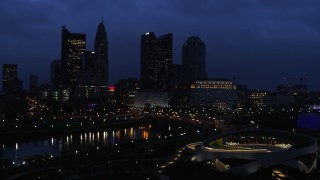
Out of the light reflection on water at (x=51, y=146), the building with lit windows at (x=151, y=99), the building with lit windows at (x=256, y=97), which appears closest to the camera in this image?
the light reflection on water at (x=51, y=146)

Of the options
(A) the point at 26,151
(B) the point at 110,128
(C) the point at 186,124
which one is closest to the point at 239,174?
(A) the point at 26,151

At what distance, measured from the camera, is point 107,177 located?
82.7 ft

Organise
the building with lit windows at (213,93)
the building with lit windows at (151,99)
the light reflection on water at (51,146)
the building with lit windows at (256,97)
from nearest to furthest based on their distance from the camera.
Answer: the light reflection on water at (51,146) → the building with lit windows at (213,93) → the building with lit windows at (151,99) → the building with lit windows at (256,97)

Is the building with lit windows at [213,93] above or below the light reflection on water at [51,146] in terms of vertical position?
above

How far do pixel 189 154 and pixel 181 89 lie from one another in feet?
482

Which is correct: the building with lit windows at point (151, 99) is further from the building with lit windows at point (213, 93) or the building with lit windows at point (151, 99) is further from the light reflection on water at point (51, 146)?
the light reflection on water at point (51, 146)

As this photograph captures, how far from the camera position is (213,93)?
153m

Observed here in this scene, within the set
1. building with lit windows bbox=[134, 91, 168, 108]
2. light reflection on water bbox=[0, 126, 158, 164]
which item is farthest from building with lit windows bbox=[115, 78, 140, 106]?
light reflection on water bbox=[0, 126, 158, 164]

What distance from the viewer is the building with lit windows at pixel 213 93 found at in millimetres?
153250

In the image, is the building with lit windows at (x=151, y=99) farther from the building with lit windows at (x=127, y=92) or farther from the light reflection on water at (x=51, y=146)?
the light reflection on water at (x=51, y=146)

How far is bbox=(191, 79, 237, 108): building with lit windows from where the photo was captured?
153250 mm

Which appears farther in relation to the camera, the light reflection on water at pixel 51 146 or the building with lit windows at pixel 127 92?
the building with lit windows at pixel 127 92

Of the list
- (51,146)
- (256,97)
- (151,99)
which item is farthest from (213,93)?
(51,146)

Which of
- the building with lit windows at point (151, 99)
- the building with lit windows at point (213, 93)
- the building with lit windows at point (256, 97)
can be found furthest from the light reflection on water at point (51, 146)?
the building with lit windows at point (256, 97)
